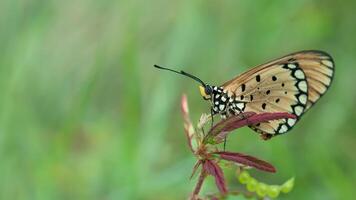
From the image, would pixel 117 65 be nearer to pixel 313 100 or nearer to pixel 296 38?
pixel 296 38

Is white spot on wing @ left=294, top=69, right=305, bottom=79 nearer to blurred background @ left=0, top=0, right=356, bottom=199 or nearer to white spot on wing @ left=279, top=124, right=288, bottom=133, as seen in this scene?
white spot on wing @ left=279, top=124, right=288, bottom=133

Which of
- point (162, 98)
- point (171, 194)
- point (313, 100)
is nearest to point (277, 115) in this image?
point (313, 100)

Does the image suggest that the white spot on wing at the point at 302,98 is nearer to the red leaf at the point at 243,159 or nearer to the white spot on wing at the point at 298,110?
the white spot on wing at the point at 298,110

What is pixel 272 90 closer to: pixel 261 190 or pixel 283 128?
pixel 283 128

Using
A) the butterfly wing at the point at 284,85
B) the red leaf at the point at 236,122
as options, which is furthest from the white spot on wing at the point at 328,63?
the red leaf at the point at 236,122

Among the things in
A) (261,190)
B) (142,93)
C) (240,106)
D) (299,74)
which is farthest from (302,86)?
(142,93)

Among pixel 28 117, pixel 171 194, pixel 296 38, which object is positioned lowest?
pixel 171 194
